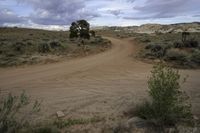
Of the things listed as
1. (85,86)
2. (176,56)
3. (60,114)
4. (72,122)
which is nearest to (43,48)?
(176,56)

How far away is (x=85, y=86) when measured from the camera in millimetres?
11578

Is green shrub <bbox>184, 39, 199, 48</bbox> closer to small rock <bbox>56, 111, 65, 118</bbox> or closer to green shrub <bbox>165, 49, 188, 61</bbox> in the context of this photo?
green shrub <bbox>165, 49, 188, 61</bbox>

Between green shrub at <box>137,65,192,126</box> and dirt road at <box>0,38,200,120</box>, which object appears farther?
dirt road at <box>0,38,200,120</box>

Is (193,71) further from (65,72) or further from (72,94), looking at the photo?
(72,94)

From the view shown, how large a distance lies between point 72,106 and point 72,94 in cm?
137

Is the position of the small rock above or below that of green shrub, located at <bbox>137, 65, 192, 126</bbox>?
below

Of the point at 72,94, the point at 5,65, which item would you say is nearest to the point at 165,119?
the point at 72,94

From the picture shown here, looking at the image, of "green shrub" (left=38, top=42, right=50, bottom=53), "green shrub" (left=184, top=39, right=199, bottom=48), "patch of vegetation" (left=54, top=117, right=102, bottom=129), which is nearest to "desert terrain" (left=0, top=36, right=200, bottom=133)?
"patch of vegetation" (left=54, top=117, right=102, bottom=129)

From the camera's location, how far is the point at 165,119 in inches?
305

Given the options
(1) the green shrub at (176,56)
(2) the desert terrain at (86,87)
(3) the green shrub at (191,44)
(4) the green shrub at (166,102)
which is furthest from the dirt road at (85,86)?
(3) the green shrub at (191,44)

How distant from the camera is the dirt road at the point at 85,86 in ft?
29.8

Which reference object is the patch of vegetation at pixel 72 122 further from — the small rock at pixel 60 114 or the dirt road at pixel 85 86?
the dirt road at pixel 85 86

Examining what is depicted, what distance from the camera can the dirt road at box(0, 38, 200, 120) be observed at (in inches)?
357

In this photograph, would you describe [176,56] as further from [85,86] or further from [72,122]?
[72,122]
